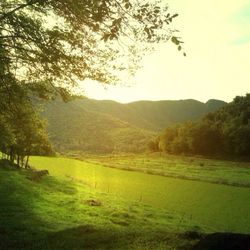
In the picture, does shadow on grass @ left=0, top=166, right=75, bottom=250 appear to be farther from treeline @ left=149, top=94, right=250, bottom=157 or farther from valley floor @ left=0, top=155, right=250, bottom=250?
treeline @ left=149, top=94, right=250, bottom=157

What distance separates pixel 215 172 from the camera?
279 feet

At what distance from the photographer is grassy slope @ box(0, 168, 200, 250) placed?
53.5 feet

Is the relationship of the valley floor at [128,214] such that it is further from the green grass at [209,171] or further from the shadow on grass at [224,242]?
the green grass at [209,171]

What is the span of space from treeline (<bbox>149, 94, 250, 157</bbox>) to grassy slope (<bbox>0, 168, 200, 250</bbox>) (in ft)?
227

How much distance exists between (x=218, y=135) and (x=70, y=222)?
98.0 m

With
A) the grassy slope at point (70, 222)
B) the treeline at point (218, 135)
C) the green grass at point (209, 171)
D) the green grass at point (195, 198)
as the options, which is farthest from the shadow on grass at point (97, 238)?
the treeline at point (218, 135)

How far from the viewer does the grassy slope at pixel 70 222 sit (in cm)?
1631

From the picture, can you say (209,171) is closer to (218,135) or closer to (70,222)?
(218,135)

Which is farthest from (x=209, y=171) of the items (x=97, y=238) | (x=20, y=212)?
(x=97, y=238)

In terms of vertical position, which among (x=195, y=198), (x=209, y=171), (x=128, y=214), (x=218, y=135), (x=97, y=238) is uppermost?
(x=218, y=135)

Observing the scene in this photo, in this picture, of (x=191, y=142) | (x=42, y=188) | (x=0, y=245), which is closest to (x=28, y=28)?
(x=0, y=245)

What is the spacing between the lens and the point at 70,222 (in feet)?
91.4

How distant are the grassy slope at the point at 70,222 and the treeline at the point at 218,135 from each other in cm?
6929

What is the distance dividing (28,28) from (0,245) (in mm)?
10688
